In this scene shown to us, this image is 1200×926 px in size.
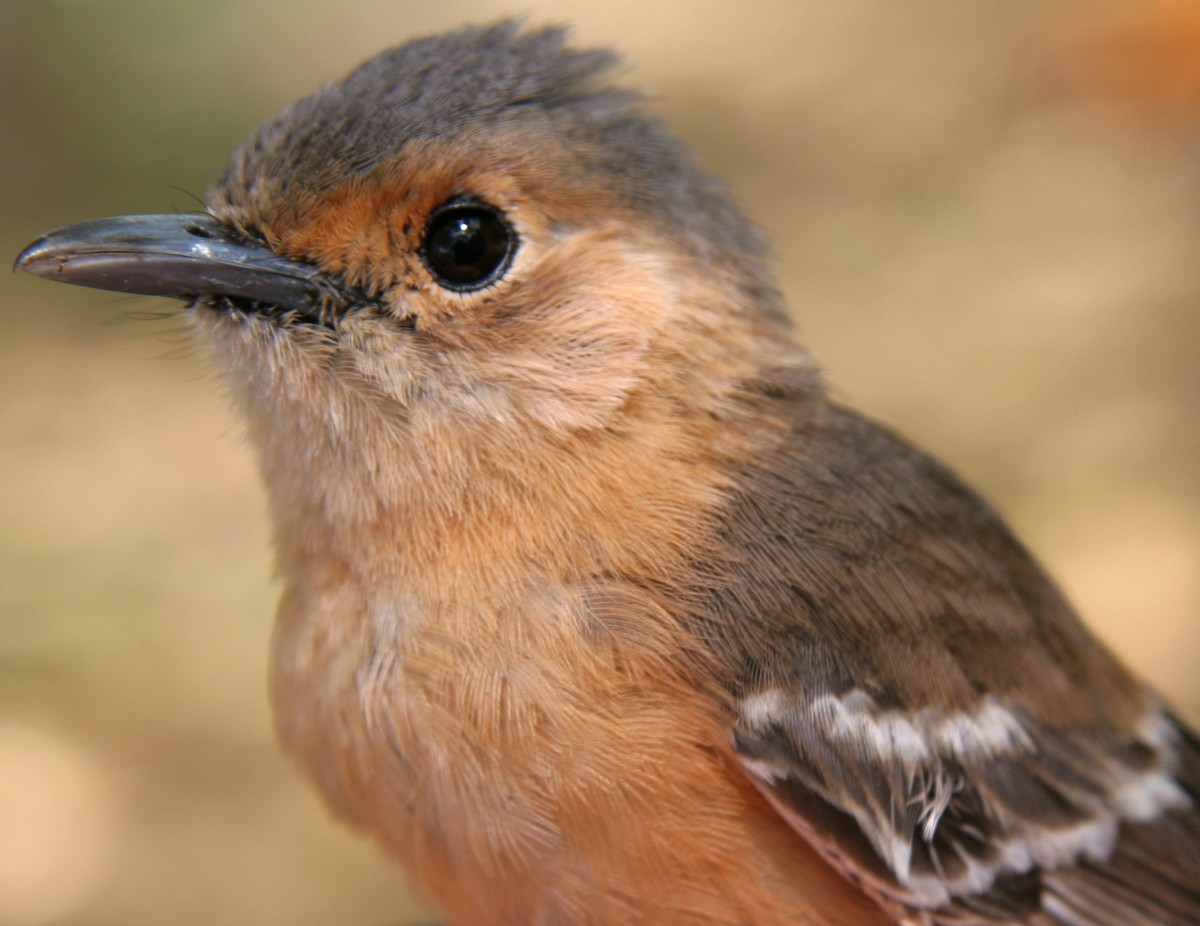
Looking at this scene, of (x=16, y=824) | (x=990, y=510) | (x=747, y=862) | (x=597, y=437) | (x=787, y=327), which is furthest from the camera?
(x=16, y=824)

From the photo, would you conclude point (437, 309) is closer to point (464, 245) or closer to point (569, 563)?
point (464, 245)

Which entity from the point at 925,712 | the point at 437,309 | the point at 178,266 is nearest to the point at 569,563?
the point at 437,309

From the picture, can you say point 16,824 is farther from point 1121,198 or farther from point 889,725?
point 1121,198

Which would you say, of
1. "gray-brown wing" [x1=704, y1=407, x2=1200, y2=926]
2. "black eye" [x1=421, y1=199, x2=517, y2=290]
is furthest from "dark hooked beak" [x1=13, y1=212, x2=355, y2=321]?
"gray-brown wing" [x1=704, y1=407, x2=1200, y2=926]

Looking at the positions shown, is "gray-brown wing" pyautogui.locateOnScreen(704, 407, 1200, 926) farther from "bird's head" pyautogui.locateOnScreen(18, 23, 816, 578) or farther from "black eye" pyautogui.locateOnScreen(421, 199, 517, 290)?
"black eye" pyautogui.locateOnScreen(421, 199, 517, 290)

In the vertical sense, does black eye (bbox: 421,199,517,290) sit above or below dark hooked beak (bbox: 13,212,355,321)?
below

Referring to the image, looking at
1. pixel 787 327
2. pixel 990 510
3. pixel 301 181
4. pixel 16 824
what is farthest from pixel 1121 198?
pixel 16 824

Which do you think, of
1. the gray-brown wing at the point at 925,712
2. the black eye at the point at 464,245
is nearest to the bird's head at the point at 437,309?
the black eye at the point at 464,245
